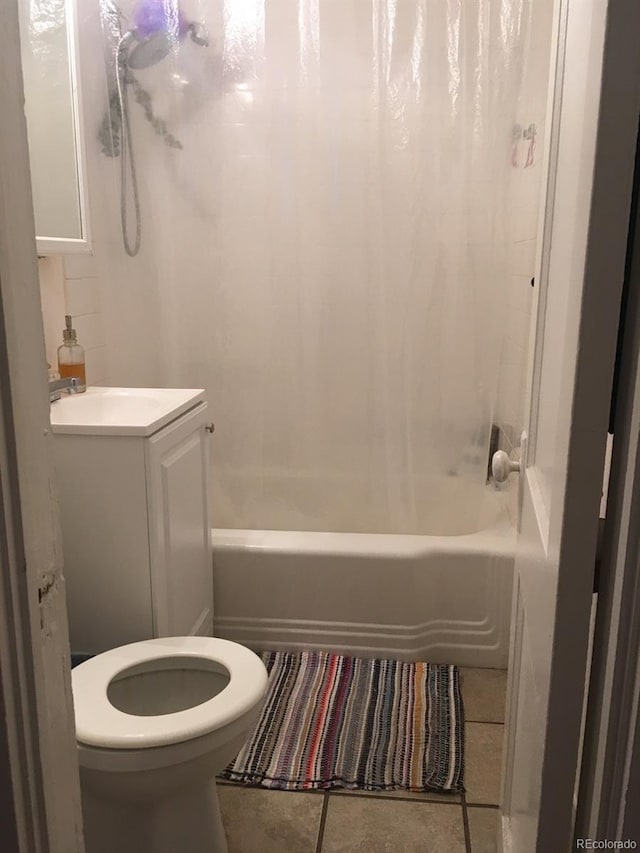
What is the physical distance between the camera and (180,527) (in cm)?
180

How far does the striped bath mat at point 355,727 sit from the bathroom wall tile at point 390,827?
2.0 inches

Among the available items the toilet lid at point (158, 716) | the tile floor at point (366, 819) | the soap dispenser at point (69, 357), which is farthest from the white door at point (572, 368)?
the soap dispenser at point (69, 357)

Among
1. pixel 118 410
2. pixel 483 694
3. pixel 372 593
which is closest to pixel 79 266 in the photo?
pixel 118 410

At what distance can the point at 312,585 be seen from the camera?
2232mm

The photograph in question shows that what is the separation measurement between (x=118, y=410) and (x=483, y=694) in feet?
4.05

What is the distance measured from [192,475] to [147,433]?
33 centimetres

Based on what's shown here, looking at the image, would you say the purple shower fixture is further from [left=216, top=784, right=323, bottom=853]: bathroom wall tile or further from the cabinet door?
[left=216, top=784, right=323, bottom=853]: bathroom wall tile

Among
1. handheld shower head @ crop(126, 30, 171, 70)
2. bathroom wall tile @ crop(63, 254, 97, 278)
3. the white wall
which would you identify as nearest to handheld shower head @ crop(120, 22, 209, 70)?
handheld shower head @ crop(126, 30, 171, 70)

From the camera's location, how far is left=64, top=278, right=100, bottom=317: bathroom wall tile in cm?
218

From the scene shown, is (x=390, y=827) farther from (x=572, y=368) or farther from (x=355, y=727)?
(x=572, y=368)

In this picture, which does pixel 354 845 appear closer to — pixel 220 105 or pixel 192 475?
pixel 192 475

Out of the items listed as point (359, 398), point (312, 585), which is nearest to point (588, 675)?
point (312, 585)

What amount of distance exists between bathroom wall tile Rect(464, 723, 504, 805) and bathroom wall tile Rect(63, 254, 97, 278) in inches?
64.6

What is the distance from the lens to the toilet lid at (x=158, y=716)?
4.24ft
